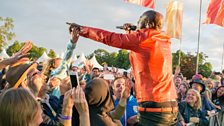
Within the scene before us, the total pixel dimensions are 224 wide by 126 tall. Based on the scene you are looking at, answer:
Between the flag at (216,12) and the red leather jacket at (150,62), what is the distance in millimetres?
16541

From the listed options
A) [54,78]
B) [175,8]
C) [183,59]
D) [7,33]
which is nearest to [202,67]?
[183,59]

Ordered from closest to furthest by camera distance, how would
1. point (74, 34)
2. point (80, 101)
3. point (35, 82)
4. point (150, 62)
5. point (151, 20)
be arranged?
point (80, 101)
point (74, 34)
point (150, 62)
point (151, 20)
point (35, 82)

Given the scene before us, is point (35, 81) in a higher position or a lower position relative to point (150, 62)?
lower

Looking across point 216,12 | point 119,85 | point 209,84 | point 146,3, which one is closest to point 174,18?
point 216,12

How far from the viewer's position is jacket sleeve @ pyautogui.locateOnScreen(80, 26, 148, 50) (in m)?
3.93

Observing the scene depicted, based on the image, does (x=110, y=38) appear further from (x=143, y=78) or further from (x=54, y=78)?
(x=54, y=78)

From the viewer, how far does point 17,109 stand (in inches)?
85.5

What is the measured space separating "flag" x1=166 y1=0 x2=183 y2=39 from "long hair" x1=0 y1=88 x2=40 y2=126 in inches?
726

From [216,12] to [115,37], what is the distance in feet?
56.3

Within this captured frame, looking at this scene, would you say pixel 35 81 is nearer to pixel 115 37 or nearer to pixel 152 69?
pixel 115 37

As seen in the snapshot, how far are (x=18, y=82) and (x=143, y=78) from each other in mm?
1497

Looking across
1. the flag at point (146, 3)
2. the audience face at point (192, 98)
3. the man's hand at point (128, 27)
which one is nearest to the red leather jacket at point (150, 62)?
the man's hand at point (128, 27)

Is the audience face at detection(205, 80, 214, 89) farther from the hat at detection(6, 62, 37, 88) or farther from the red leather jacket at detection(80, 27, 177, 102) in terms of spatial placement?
the hat at detection(6, 62, 37, 88)

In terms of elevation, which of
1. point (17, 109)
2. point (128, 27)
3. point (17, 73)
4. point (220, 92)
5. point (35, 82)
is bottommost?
point (220, 92)
